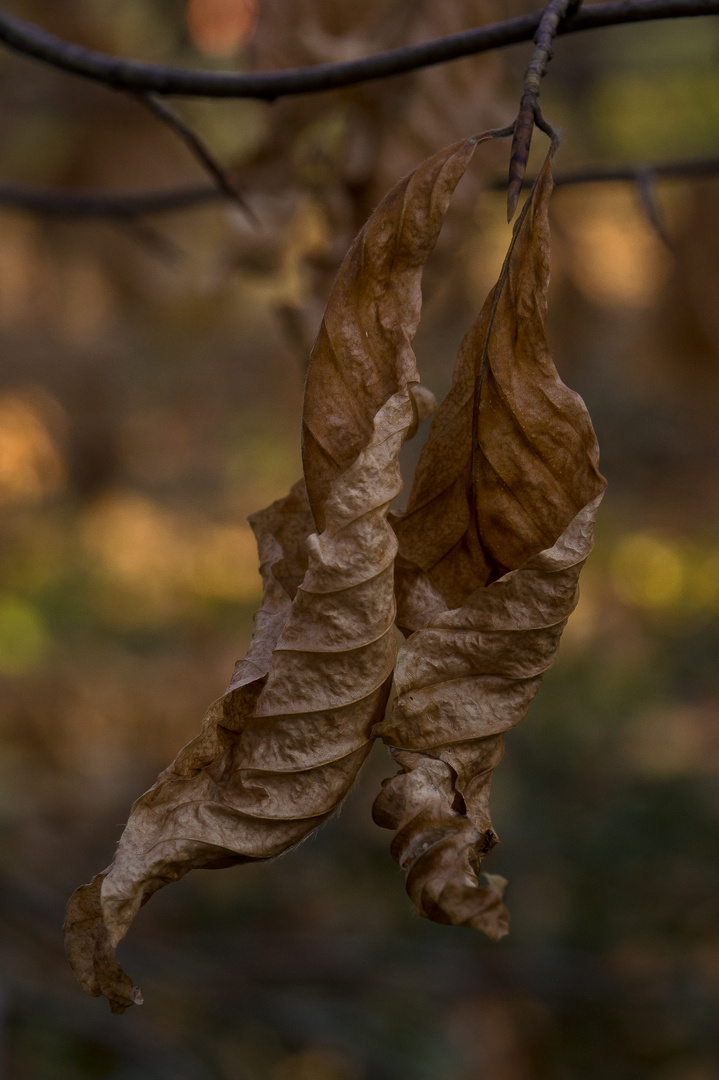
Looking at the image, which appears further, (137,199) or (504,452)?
(137,199)

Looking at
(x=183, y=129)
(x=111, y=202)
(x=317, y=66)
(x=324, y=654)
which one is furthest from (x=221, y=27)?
(x=324, y=654)

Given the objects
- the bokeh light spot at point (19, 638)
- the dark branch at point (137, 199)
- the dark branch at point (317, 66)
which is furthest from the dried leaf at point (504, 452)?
the bokeh light spot at point (19, 638)

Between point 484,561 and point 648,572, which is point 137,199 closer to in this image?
point 484,561

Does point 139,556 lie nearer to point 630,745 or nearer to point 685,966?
point 630,745

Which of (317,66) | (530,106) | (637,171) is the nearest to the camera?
(530,106)

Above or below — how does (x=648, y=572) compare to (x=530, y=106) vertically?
below

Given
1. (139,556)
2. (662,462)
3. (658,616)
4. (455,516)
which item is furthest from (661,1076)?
(662,462)

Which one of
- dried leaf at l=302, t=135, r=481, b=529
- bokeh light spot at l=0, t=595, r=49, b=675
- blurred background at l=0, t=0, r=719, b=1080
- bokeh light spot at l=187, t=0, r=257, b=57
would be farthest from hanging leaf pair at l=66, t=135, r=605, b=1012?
bokeh light spot at l=0, t=595, r=49, b=675
